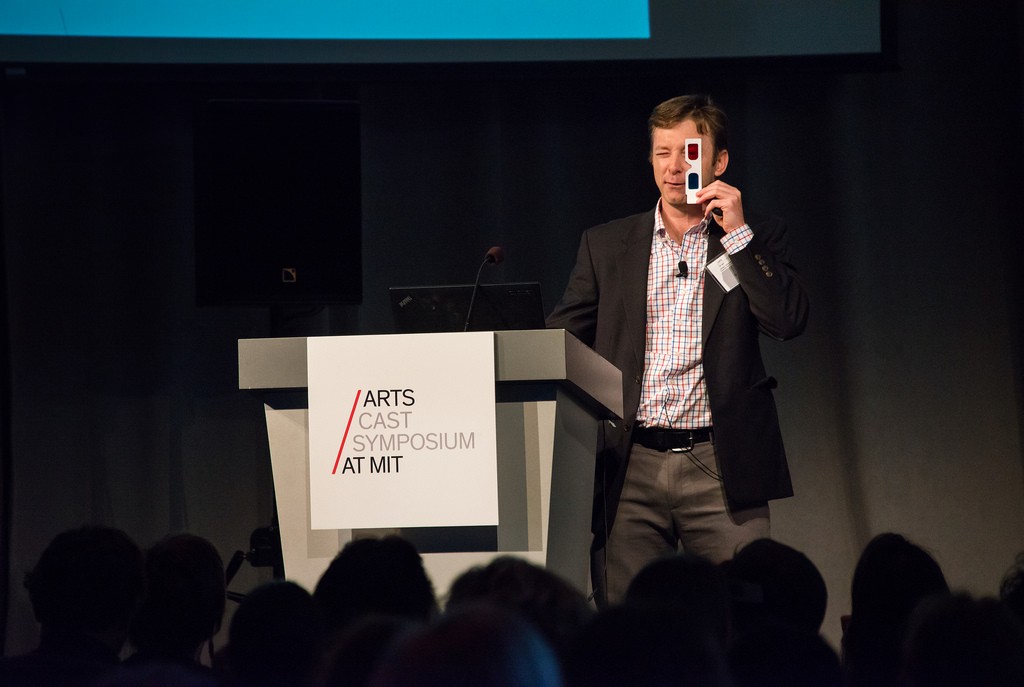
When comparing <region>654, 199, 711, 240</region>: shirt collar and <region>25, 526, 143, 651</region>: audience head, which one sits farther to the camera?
<region>654, 199, 711, 240</region>: shirt collar

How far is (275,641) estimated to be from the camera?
A: 1475mm

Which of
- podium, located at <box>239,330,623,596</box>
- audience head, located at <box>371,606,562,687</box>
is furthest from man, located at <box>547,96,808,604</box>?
audience head, located at <box>371,606,562,687</box>

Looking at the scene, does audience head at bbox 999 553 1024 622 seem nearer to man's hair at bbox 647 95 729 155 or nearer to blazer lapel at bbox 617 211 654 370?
blazer lapel at bbox 617 211 654 370

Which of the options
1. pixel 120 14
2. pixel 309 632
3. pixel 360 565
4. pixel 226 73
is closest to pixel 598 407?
pixel 360 565

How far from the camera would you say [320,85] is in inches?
186

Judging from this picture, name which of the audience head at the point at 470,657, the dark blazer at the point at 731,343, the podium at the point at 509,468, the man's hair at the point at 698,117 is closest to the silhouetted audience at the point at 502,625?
the audience head at the point at 470,657

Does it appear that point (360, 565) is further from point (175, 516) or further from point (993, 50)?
point (993, 50)

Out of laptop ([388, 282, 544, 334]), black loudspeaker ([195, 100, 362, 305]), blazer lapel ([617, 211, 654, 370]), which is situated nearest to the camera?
laptop ([388, 282, 544, 334])

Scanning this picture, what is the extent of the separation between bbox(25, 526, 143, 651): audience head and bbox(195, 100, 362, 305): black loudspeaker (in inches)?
83.0

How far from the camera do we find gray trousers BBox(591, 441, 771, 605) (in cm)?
288

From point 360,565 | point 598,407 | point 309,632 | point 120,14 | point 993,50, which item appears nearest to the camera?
point 309,632

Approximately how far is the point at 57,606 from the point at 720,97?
3538 millimetres

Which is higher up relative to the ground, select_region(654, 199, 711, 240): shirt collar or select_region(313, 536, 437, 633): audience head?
select_region(654, 199, 711, 240): shirt collar

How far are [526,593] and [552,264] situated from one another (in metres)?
3.19
